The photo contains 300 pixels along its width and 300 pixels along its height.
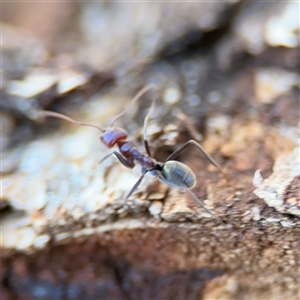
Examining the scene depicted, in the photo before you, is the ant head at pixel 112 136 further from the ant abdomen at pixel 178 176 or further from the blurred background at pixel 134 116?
the ant abdomen at pixel 178 176

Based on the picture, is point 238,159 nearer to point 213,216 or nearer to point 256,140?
point 256,140

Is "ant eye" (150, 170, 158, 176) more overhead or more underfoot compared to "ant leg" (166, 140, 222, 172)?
more underfoot

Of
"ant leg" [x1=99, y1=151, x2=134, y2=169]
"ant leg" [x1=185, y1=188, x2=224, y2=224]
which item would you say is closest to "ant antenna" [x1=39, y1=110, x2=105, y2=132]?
"ant leg" [x1=99, y1=151, x2=134, y2=169]

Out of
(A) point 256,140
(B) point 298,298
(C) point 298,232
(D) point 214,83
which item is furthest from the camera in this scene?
(D) point 214,83

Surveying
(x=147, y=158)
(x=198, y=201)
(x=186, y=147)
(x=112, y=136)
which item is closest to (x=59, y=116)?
(x=112, y=136)

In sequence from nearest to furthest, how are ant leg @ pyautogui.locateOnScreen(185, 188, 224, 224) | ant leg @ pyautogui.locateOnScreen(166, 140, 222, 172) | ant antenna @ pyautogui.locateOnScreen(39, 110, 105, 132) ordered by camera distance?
ant leg @ pyautogui.locateOnScreen(185, 188, 224, 224), ant leg @ pyautogui.locateOnScreen(166, 140, 222, 172), ant antenna @ pyautogui.locateOnScreen(39, 110, 105, 132)

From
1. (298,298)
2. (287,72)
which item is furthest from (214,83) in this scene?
(298,298)

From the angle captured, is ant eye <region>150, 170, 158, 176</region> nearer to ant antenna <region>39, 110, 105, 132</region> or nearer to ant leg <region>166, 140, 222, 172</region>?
ant leg <region>166, 140, 222, 172</region>
